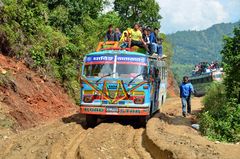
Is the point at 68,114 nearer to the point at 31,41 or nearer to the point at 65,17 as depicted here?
the point at 31,41

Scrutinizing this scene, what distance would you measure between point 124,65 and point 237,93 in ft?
13.9

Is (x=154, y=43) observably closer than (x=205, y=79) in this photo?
Yes

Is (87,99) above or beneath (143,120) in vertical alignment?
above

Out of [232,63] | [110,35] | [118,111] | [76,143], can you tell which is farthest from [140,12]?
[76,143]

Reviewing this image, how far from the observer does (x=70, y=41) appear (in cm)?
2714

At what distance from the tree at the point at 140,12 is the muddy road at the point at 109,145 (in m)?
28.7

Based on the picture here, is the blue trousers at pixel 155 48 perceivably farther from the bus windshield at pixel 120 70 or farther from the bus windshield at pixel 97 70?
the bus windshield at pixel 97 70

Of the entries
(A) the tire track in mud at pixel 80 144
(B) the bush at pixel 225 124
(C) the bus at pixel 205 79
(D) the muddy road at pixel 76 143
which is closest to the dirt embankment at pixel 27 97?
(D) the muddy road at pixel 76 143

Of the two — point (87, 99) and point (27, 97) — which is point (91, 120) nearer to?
point (87, 99)

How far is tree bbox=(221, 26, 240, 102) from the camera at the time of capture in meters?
16.1

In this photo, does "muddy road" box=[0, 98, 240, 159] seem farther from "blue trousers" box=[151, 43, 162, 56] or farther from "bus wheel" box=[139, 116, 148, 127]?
"blue trousers" box=[151, 43, 162, 56]

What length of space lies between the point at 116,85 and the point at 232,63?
452 centimetres

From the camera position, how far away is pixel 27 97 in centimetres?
1841

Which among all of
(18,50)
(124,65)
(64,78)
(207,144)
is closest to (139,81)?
(124,65)
